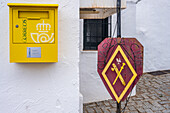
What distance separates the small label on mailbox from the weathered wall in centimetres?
713

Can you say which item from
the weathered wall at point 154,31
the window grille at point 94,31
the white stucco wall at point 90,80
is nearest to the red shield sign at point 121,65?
the white stucco wall at point 90,80

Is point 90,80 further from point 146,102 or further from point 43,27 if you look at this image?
point 43,27

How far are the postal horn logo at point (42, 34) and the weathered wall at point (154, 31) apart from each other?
23.1ft

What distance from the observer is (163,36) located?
29.1 ft

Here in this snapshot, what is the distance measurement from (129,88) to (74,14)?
50.5 inches

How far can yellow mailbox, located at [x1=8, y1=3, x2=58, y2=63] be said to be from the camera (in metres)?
2.29

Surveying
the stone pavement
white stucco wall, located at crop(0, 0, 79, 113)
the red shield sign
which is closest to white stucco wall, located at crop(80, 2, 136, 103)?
the stone pavement

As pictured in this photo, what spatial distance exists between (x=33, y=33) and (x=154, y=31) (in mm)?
7693

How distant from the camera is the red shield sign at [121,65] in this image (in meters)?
2.37

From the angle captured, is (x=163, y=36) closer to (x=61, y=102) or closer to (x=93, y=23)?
(x=93, y=23)

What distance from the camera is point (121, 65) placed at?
2395 mm

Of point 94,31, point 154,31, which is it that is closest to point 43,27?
point 94,31

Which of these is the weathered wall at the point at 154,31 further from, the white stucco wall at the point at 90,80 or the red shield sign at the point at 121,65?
the red shield sign at the point at 121,65

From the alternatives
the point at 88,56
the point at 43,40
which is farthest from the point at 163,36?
the point at 43,40
